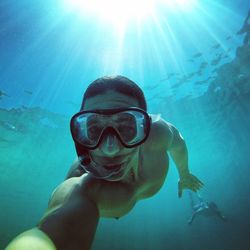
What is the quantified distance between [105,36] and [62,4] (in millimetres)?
2953

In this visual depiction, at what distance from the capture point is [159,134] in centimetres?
466

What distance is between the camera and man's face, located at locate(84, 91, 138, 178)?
3264 millimetres

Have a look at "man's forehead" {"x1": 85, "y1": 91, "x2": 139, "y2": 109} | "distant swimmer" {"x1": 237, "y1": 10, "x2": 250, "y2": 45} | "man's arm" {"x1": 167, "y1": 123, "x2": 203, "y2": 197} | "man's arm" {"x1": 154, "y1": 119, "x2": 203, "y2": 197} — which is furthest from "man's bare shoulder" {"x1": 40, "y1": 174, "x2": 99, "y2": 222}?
"distant swimmer" {"x1": 237, "y1": 10, "x2": 250, "y2": 45}

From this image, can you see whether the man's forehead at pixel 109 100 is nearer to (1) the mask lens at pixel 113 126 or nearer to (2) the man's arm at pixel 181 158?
(1) the mask lens at pixel 113 126

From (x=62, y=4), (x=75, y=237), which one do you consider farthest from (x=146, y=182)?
(x=62, y=4)

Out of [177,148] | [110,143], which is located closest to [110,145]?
[110,143]

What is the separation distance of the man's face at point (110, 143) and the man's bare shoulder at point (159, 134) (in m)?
1.23

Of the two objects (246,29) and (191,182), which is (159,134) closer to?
(191,182)

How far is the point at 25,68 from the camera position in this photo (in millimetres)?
16078

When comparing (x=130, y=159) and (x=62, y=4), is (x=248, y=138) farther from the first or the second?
(x=130, y=159)

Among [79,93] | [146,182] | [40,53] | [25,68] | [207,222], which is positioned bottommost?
[207,222]

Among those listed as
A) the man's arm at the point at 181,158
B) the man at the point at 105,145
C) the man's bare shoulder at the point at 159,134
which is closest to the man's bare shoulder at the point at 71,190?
the man at the point at 105,145

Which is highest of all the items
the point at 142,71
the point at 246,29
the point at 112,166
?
the point at 112,166

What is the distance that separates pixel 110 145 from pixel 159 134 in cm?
161
